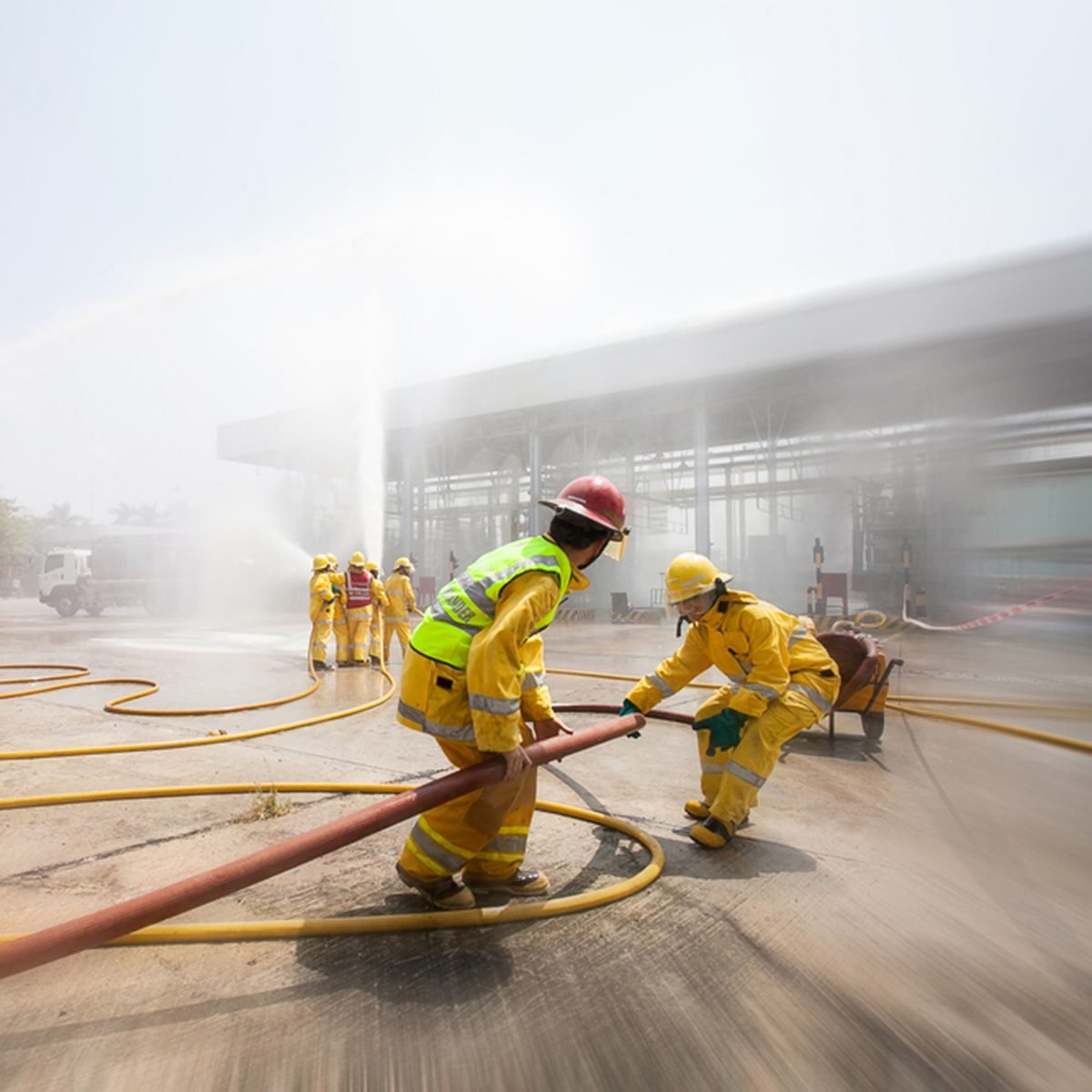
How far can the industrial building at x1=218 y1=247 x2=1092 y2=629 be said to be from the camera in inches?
180

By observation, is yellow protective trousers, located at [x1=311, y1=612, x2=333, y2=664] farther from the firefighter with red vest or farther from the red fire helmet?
the red fire helmet

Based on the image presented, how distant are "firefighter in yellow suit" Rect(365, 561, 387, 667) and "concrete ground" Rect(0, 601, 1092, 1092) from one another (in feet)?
14.0

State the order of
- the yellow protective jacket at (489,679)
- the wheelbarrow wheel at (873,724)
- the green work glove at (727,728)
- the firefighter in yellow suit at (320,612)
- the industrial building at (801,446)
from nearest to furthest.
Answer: the yellow protective jacket at (489,679) < the green work glove at (727,728) < the industrial building at (801,446) < the wheelbarrow wheel at (873,724) < the firefighter in yellow suit at (320,612)

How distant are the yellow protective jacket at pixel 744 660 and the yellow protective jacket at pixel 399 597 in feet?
20.0

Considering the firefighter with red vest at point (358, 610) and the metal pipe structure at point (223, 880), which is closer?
the metal pipe structure at point (223, 880)

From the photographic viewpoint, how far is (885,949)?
2139mm

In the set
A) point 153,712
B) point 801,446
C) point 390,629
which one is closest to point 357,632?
point 390,629

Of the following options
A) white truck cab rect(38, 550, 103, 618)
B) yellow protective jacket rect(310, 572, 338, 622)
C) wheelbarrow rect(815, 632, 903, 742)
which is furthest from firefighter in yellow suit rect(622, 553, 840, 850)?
white truck cab rect(38, 550, 103, 618)

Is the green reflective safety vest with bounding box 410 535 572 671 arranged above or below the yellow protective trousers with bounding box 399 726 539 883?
above

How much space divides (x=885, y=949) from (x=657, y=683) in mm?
1421

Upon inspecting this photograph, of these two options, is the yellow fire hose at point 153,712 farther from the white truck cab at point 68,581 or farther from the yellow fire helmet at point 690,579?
the white truck cab at point 68,581

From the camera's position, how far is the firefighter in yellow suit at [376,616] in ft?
28.1

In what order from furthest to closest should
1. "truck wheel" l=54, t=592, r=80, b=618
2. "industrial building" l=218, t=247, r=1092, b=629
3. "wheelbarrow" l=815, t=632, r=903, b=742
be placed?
"truck wheel" l=54, t=592, r=80, b=618
"wheelbarrow" l=815, t=632, r=903, b=742
"industrial building" l=218, t=247, r=1092, b=629

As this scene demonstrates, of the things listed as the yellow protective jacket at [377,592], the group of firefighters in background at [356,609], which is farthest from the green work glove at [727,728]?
the yellow protective jacket at [377,592]
